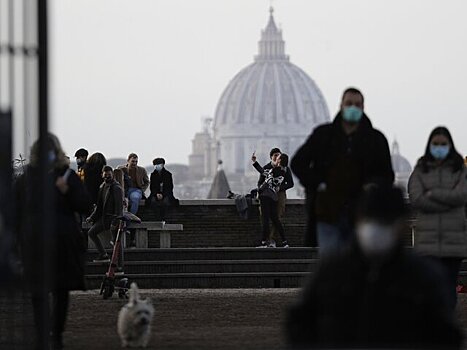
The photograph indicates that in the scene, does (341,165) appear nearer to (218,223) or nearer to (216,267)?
(216,267)

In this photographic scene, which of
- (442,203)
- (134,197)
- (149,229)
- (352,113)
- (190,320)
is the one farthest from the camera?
(149,229)

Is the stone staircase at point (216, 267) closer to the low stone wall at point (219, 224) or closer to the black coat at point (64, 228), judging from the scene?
the low stone wall at point (219, 224)

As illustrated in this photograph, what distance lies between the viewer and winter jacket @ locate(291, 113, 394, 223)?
10.8m

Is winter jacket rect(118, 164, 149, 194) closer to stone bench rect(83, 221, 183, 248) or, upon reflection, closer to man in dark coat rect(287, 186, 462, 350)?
stone bench rect(83, 221, 183, 248)

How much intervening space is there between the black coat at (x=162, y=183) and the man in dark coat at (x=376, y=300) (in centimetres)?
2025

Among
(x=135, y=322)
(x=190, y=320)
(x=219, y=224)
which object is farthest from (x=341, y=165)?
(x=219, y=224)

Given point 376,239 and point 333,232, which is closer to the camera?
point 376,239

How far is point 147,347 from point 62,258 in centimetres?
123

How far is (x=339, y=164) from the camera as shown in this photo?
35.7ft

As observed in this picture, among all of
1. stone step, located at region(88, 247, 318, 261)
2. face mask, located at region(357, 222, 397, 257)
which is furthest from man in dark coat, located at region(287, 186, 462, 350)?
stone step, located at region(88, 247, 318, 261)

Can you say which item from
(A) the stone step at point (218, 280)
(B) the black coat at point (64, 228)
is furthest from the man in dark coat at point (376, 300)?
(A) the stone step at point (218, 280)

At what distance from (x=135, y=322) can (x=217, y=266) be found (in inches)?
358

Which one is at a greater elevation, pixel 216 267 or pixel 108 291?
pixel 216 267

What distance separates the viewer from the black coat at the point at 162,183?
87.4 feet
